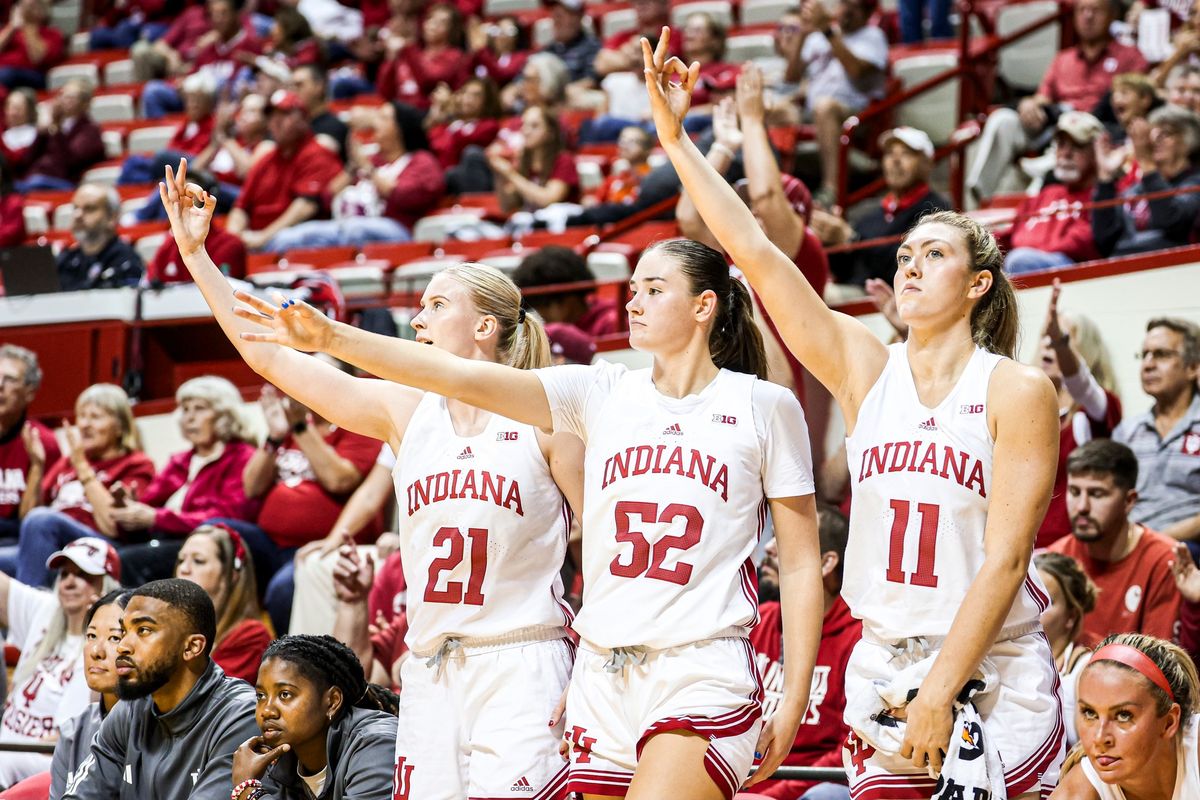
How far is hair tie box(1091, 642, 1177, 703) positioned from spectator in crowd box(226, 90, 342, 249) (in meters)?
7.90

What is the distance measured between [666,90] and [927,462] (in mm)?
964

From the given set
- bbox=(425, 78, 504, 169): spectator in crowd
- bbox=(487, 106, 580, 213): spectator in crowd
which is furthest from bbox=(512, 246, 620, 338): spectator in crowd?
bbox=(425, 78, 504, 169): spectator in crowd

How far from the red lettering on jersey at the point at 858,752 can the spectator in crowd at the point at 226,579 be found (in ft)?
10.6

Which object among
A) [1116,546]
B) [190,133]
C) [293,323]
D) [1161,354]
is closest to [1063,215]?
[1161,354]

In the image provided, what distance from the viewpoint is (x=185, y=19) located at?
579 inches

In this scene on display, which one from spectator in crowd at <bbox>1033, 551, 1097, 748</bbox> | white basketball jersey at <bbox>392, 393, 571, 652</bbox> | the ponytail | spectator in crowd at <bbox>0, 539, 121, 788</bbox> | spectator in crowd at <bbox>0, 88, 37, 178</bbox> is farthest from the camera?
spectator in crowd at <bbox>0, 88, 37, 178</bbox>

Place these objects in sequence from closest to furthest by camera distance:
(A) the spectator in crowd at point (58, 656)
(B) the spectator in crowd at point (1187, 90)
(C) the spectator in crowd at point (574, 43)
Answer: (A) the spectator in crowd at point (58, 656), (B) the spectator in crowd at point (1187, 90), (C) the spectator in crowd at point (574, 43)

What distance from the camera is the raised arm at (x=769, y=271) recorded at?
10.8 ft

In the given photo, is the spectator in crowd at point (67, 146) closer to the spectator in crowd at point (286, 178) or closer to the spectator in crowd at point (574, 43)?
the spectator in crowd at point (286, 178)

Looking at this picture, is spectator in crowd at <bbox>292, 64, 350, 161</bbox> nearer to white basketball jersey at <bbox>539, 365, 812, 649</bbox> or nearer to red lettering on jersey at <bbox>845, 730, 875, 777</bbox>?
white basketball jersey at <bbox>539, 365, 812, 649</bbox>

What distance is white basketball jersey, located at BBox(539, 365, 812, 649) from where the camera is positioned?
3301 millimetres

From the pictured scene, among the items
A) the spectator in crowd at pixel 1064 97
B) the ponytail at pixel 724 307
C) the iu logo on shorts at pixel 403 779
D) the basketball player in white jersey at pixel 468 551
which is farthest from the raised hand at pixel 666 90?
the spectator in crowd at pixel 1064 97

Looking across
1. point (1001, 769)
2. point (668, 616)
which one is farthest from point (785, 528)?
point (1001, 769)

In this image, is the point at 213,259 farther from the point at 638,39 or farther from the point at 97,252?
the point at 638,39
